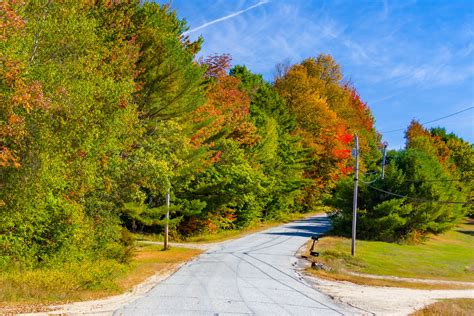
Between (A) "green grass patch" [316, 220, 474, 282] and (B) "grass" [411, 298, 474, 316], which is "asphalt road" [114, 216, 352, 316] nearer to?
(B) "grass" [411, 298, 474, 316]

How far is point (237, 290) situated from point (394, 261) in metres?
21.4

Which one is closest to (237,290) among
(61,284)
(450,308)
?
(61,284)

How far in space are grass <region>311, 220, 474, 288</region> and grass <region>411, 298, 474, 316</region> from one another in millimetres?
5382

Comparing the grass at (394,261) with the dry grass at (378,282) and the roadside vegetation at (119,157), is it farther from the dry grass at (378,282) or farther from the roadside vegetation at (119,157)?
the roadside vegetation at (119,157)

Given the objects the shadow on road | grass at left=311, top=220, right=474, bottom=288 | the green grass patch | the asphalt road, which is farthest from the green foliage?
the asphalt road

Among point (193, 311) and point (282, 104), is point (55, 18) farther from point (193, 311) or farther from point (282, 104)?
point (282, 104)

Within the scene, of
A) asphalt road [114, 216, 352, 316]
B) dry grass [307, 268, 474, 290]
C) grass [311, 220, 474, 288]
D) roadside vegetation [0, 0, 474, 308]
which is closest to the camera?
asphalt road [114, 216, 352, 316]

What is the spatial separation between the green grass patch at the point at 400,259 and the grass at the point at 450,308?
9.45 m

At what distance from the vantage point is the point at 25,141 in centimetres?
1599

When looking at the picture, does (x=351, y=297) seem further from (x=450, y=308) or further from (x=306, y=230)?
(x=306, y=230)

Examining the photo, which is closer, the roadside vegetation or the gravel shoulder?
the gravel shoulder

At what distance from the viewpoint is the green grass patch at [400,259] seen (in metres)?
33.3

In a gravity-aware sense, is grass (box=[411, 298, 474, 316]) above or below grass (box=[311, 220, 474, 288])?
below

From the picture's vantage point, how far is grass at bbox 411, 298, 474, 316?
18444 millimetres
